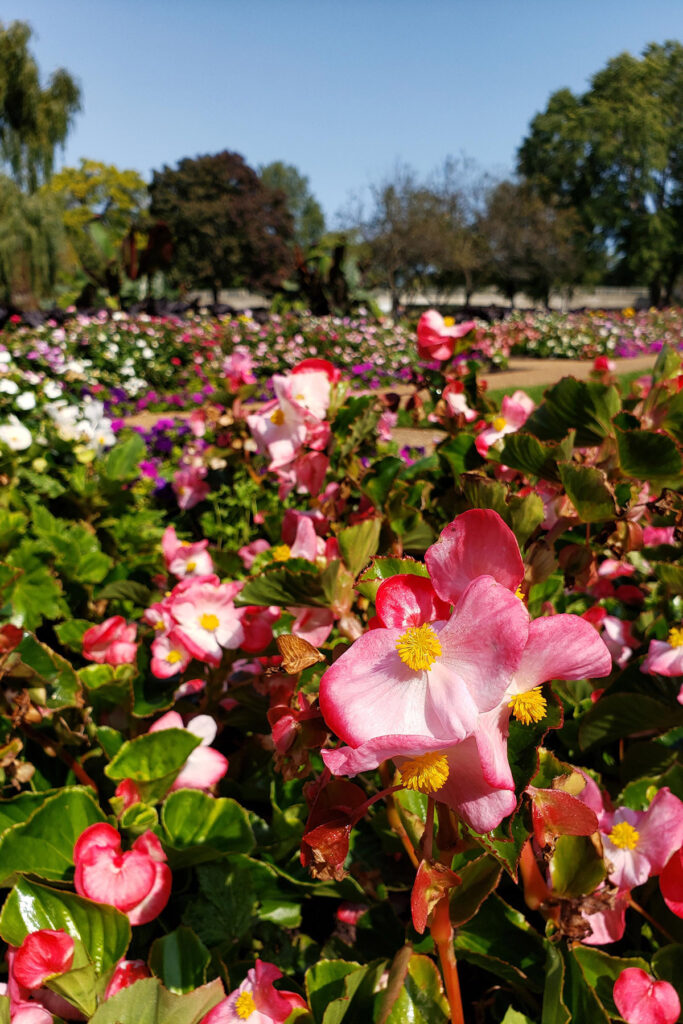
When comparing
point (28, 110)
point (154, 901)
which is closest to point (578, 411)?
point (154, 901)

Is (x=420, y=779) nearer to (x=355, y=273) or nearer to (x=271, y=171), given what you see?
(x=355, y=273)

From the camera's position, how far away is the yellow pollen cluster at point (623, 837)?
67 cm

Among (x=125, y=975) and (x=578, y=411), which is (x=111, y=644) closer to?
(x=125, y=975)

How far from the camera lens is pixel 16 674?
0.76 metres

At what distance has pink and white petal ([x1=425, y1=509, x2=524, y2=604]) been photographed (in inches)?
15.8

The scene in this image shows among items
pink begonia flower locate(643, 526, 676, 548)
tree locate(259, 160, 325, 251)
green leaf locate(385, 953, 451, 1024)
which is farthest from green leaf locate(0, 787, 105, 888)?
tree locate(259, 160, 325, 251)

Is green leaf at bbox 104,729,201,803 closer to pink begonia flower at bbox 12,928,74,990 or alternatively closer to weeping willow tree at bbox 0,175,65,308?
pink begonia flower at bbox 12,928,74,990

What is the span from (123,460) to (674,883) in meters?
1.84

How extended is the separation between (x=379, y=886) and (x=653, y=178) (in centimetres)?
3451

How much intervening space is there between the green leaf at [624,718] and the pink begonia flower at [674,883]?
23 centimetres

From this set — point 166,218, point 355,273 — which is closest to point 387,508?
point 355,273

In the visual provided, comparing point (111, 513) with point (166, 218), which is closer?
point (111, 513)

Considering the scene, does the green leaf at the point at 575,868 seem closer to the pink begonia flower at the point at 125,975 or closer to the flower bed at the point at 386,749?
the flower bed at the point at 386,749

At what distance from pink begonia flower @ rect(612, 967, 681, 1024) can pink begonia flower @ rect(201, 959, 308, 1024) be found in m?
0.28
